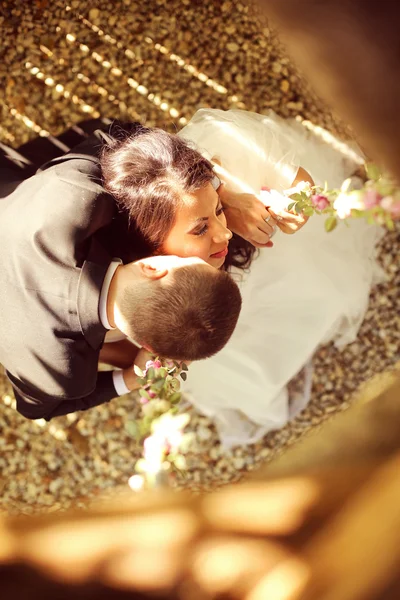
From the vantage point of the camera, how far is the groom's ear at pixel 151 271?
87cm

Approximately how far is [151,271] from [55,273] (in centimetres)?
20

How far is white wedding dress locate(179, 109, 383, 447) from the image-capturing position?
4.78ft

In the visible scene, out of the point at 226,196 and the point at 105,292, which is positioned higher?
the point at 226,196

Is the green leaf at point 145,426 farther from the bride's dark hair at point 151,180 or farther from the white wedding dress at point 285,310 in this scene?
the white wedding dress at point 285,310

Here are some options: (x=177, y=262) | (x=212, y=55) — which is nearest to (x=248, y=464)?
(x=177, y=262)

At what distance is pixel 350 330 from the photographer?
1637 millimetres

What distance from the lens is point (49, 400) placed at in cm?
116

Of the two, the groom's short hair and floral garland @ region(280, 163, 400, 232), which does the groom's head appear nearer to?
the groom's short hair

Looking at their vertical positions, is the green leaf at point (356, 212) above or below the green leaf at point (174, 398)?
above

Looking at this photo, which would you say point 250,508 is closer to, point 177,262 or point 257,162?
point 177,262

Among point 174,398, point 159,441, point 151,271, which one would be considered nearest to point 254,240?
point 151,271

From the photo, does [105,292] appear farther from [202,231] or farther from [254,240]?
[254,240]

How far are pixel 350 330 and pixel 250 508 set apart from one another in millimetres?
1385

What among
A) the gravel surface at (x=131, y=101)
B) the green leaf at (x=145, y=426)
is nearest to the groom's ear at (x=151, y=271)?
the green leaf at (x=145, y=426)
